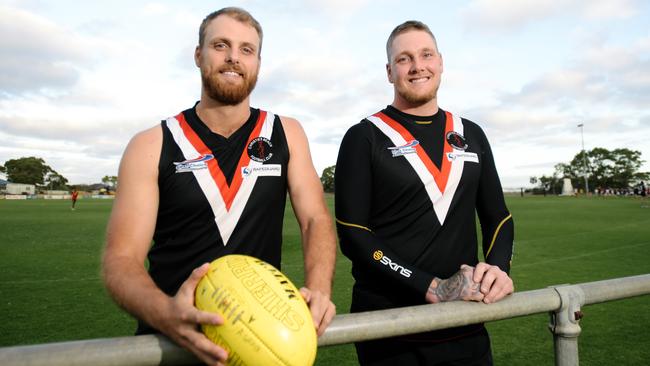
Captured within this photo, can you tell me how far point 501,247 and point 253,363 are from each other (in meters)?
1.63

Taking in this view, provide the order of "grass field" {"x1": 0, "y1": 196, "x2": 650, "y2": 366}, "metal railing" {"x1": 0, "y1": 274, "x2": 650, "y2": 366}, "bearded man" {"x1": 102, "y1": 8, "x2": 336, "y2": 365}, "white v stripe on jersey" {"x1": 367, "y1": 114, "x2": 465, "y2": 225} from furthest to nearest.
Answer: "grass field" {"x1": 0, "y1": 196, "x2": 650, "y2": 366}, "white v stripe on jersey" {"x1": 367, "y1": 114, "x2": 465, "y2": 225}, "bearded man" {"x1": 102, "y1": 8, "x2": 336, "y2": 365}, "metal railing" {"x1": 0, "y1": 274, "x2": 650, "y2": 366}

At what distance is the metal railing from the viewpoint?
1.16 m

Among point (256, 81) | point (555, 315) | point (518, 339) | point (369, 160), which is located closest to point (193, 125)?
point (256, 81)

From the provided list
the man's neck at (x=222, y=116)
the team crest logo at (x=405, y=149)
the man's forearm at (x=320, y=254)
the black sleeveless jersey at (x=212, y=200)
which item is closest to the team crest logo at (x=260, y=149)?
the black sleeveless jersey at (x=212, y=200)

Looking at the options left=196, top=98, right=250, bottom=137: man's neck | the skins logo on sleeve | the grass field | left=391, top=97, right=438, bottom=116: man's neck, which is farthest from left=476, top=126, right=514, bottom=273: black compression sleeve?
the grass field

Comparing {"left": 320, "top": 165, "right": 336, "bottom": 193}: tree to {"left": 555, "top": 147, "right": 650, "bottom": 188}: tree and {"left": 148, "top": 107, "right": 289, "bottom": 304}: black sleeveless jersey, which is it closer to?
{"left": 555, "top": 147, "right": 650, "bottom": 188}: tree

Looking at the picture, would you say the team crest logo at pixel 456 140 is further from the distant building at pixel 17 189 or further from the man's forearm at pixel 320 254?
the distant building at pixel 17 189

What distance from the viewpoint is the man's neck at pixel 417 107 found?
268 cm

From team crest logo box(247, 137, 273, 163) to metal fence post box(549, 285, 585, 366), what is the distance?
4.45ft

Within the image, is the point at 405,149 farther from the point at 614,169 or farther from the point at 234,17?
the point at 614,169

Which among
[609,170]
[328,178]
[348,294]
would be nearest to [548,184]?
[609,170]

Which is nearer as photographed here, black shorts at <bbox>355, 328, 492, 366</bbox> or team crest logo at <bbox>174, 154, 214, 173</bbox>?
team crest logo at <bbox>174, 154, 214, 173</bbox>

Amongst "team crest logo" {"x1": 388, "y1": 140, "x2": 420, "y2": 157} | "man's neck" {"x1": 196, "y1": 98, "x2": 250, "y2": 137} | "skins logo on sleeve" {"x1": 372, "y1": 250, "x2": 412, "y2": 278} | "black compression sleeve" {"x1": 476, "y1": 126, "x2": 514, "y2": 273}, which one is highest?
"man's neck" {"x1": 196, "y1": 98, "x2": 250, "y2": 137}

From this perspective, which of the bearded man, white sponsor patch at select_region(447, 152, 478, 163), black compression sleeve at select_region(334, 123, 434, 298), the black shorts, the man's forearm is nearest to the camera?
the man's forearm
